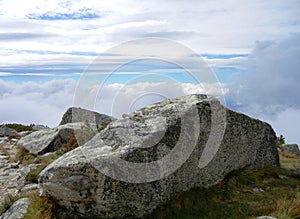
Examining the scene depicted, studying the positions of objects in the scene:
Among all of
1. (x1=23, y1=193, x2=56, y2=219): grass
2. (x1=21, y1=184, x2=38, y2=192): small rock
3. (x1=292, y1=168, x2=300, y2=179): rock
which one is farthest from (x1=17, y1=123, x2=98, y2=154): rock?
(x1=292, y1=168, x2=300, y2=179): rock

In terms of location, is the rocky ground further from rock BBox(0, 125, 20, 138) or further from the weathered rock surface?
rock BBox(0, 125, 20, 138)

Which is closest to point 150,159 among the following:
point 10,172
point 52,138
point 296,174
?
point 296,174

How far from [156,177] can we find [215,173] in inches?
122

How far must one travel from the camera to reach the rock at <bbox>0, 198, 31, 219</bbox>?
10.3 meters

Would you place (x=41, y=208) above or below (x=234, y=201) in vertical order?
above

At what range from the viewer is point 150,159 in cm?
1069

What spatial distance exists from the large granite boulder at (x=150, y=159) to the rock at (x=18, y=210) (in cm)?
70

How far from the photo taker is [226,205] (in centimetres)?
1152

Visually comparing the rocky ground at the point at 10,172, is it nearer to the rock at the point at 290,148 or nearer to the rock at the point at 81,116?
the rock at the point at 81,116

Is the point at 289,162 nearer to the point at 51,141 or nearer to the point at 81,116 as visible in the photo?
the point at 51,141

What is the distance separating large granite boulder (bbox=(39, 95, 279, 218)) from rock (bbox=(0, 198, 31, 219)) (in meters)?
0.70

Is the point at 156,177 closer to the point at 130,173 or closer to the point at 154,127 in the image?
the point at 130,173

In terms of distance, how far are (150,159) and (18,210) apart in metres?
3.93

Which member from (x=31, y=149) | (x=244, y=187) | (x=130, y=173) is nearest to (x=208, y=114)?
(x=244, y=187)
